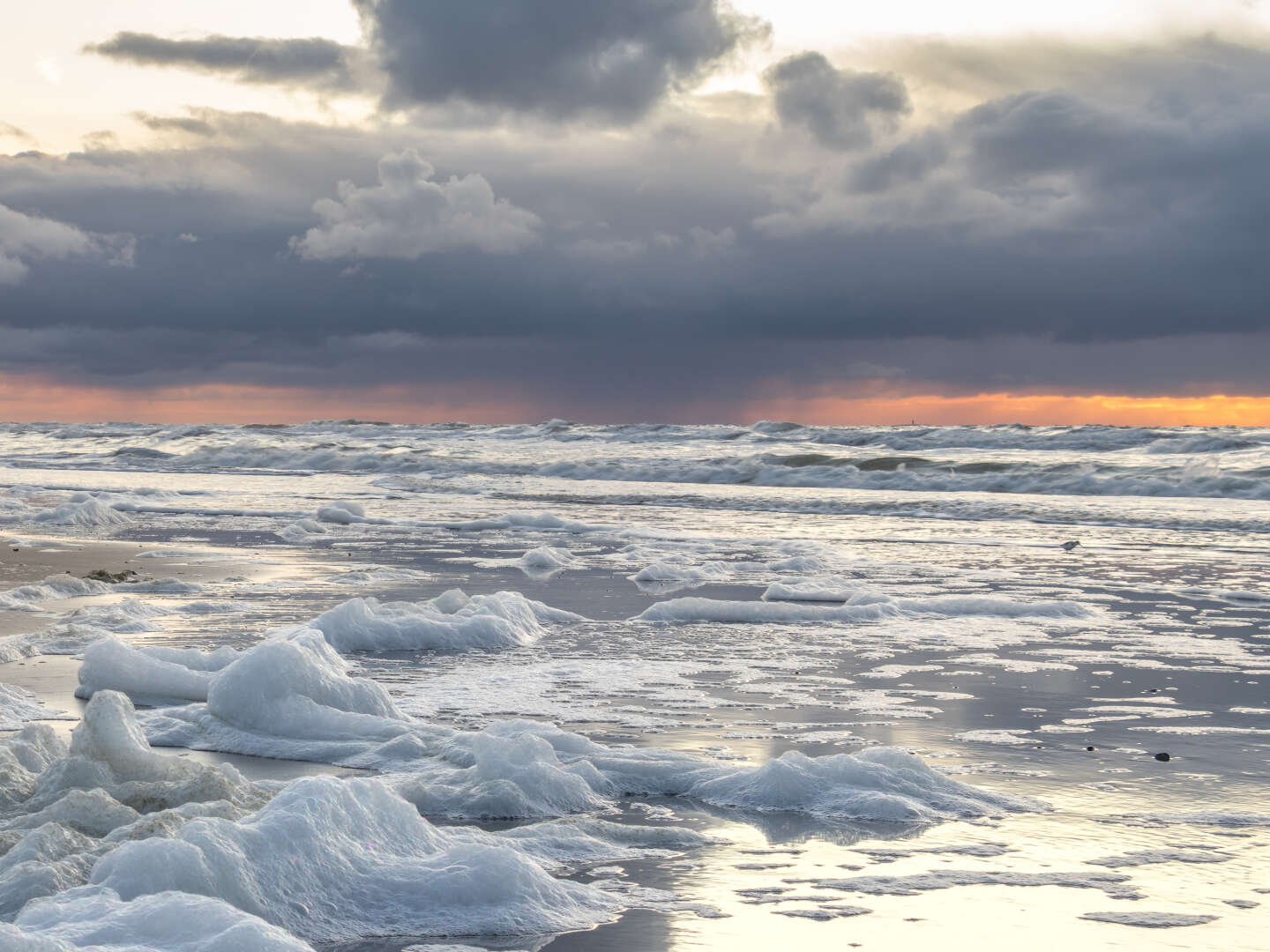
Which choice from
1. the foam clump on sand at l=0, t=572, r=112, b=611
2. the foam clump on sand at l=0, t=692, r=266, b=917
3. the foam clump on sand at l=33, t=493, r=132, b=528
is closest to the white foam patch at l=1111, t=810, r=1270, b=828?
the foam clump on sand at l=0, t=692, r=266, b=917

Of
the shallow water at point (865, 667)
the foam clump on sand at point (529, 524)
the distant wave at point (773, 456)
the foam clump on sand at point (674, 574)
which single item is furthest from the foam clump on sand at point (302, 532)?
the distant wave at point (773, 456)

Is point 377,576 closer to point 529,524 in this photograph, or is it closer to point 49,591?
point 49,591

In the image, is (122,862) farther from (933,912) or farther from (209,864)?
(933,912)

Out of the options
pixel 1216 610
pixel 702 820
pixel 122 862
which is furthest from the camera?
pixel 1216 610

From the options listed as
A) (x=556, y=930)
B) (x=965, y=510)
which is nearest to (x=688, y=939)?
(x=556, y=930)

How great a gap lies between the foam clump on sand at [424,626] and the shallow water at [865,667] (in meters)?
0.21

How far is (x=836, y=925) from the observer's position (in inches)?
139

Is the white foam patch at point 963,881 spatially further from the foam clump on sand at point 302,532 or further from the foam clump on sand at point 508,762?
the foam clump on sand at point 302,532

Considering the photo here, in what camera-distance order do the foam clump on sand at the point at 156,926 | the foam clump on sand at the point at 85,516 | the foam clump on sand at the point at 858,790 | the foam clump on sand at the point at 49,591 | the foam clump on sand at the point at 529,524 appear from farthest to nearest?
the foam clump on sand at the point at 529,524 < the foam clump on sand at the point at 85,516 < the foam clump on sand at the point at 49,591 < the foam clump on sand at the point at 858,790 < the foam clump on sand at the point at 156,926

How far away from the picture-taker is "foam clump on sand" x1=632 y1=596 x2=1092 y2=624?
9570mm

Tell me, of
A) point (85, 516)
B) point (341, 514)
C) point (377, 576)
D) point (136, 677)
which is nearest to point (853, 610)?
point (377, 576)

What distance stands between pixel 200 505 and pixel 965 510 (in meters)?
13.7

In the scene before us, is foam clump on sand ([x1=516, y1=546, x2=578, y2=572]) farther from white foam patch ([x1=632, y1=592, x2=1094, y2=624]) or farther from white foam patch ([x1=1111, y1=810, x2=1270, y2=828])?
white foam patch ([x1=1111, y1=810, x2=1270, y2=828])

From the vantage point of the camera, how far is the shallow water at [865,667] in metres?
3.78
